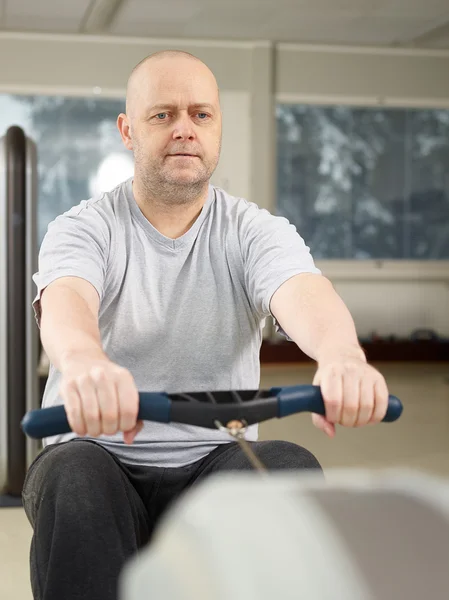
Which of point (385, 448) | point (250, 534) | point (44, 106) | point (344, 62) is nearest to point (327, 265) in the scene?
point (344, 62)

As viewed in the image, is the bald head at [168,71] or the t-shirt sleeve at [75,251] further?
the bald head at [168,71]

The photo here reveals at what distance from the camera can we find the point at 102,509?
1.29 meters

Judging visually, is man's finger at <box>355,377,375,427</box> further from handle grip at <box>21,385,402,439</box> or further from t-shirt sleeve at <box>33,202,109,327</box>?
t-shirt sleeve at <box>33,202,109,327</box>

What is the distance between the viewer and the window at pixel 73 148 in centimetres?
851

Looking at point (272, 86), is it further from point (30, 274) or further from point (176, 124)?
point (176, 124)

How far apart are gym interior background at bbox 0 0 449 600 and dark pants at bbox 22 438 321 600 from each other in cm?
610

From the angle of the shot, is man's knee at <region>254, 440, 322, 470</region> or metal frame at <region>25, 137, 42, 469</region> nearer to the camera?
man's knee at <region>254, 440, 322, 470</region>

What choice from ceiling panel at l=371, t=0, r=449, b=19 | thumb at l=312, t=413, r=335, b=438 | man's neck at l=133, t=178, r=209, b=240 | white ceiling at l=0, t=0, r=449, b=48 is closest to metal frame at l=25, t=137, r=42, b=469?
man's neck at l=133, t=178, r=209, b=240

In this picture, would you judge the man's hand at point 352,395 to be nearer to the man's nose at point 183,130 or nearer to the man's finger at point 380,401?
the man's finger at point 380,401

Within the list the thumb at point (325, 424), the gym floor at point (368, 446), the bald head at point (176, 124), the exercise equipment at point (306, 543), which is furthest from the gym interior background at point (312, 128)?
the exercise equipment at point (306, 543)

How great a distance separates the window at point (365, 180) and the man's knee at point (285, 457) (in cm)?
754

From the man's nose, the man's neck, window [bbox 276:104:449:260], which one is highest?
window [bbox 276:104:449:260]

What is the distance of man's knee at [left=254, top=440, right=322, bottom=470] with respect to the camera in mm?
1451

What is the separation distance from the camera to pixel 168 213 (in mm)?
1771
